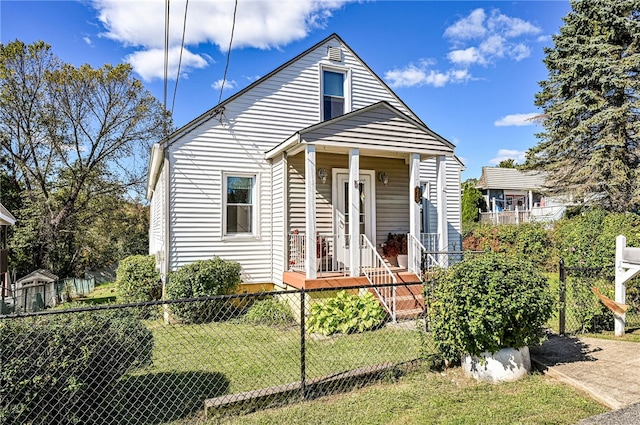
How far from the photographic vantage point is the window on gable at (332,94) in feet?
33.4

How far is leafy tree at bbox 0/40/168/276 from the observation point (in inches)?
691

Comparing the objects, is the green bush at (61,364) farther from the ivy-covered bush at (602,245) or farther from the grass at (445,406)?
the ivy-covered bush at (602,245)

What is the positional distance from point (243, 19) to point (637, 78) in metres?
17.1

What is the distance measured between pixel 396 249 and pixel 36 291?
13.4 m

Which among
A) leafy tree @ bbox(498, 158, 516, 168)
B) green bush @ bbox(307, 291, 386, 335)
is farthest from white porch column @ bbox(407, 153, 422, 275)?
leafy tree @ bbox(498, 158, 516, 168)

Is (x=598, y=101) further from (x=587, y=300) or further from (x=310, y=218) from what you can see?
(x=310, y=218)

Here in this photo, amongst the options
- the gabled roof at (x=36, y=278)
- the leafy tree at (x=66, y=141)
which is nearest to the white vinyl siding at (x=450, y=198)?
the gabled roof at (x=36, y=278)

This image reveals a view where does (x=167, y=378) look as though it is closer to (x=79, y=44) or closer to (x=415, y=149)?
(x=415, y=149)

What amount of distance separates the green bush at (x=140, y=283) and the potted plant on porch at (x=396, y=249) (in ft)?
19.8

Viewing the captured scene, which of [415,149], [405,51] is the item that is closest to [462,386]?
[415,149]

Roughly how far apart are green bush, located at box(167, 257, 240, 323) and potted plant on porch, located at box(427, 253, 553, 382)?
5.06 m

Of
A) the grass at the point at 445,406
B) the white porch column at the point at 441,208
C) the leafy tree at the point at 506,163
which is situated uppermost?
the leafy tree at the point at 506,163

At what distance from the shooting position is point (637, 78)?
14984 millimetres

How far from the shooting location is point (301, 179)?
887 cm
